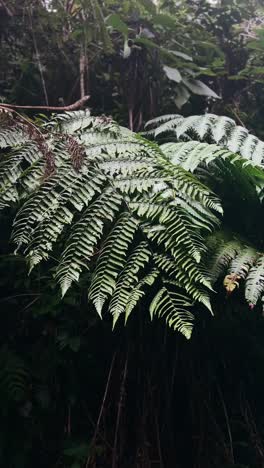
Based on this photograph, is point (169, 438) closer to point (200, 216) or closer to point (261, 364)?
point (261, 364)

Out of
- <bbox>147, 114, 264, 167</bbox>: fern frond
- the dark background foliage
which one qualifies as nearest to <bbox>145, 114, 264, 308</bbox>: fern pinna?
<bbox>147, 114, 264, 167</bbox>: fern frond

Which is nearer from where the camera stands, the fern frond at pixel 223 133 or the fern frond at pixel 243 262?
the fern frond at pixel 243 262

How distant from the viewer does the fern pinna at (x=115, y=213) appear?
1074 millimetres

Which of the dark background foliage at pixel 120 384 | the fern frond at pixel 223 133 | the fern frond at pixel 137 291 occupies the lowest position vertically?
the dark background foliage at pixel 120 384

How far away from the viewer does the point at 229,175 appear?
1463 mm

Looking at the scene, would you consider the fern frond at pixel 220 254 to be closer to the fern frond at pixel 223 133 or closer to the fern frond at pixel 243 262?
the fern frond at pixel 243 262

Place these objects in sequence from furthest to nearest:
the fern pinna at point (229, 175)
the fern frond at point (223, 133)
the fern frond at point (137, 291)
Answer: the fern frond at point (223, 133)
the fern pinna at point (229, 175)
the fern frond at point (137, 291)

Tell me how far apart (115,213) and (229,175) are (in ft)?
1.60

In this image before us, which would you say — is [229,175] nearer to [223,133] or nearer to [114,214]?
[223,133]

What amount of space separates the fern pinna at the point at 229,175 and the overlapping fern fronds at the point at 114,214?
95mm

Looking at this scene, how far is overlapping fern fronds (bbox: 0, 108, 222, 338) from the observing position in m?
1.07

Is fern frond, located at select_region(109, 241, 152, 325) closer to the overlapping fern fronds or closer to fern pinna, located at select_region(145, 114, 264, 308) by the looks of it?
the overlapping fern fronds

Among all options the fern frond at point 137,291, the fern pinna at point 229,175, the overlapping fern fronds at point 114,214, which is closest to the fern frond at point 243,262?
the fern pinna at point 229,175

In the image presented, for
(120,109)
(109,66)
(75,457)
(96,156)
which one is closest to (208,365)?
(75,457)
